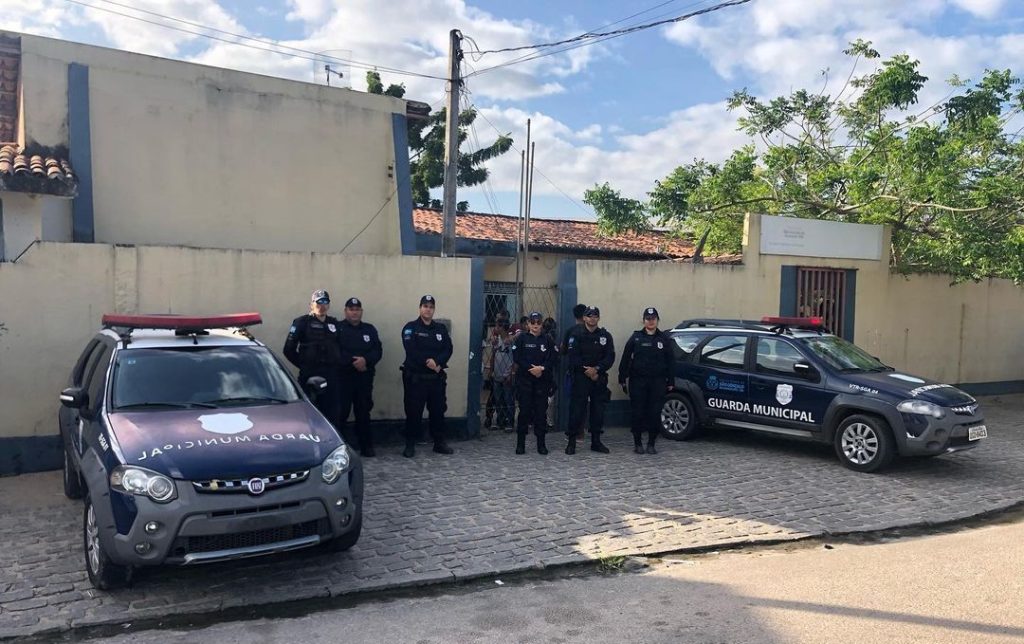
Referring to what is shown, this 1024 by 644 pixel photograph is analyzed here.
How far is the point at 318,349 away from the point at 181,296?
1.62m

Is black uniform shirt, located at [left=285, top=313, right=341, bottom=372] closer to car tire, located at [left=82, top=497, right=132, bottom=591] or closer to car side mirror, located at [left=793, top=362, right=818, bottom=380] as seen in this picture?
car tire, located at [left=82, top=497, right=132, bottom=591]

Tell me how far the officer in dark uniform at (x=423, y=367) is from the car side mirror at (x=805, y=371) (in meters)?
4.00

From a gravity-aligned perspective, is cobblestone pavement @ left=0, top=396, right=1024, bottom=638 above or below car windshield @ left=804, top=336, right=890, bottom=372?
below

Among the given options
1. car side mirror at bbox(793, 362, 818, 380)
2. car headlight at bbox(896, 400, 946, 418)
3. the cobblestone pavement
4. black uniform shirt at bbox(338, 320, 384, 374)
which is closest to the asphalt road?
the cobblestone pavement

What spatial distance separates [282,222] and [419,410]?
438cm

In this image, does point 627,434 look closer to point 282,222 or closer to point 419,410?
point 419,410

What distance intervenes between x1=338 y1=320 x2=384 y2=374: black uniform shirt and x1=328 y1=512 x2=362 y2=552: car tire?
335cm

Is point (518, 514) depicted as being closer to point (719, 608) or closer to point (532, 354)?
point (719, 608)

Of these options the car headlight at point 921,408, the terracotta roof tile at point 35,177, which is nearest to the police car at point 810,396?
the car headlight at point 921,408

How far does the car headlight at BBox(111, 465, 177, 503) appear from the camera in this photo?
4.40 m

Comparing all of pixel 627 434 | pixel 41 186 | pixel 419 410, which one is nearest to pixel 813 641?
pixel 419 410

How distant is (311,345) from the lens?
804cm

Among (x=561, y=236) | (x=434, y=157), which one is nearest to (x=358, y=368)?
(x=561, y=236)

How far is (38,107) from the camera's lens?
31.9 feet
